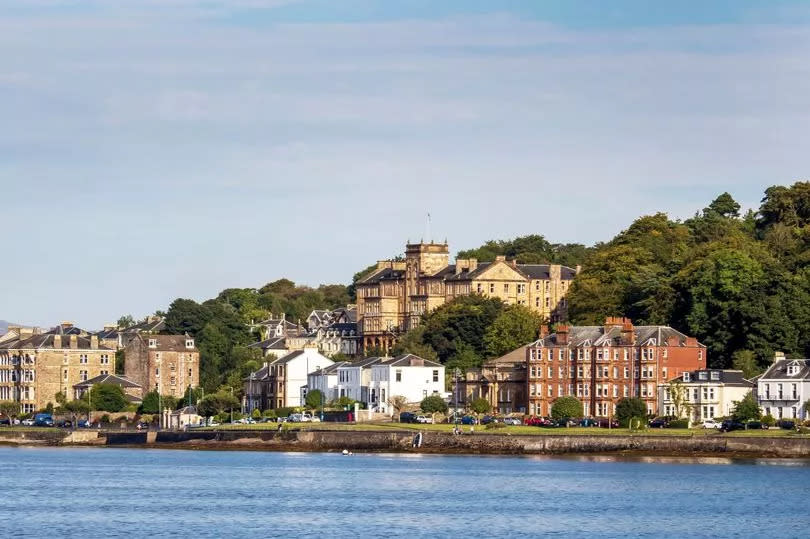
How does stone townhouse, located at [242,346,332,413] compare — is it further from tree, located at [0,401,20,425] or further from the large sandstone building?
tree, located at [0,401,20,425]

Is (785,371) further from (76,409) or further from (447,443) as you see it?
(76,409)

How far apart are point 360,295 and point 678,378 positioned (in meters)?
54.2

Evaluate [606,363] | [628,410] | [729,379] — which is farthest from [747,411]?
[606,363]

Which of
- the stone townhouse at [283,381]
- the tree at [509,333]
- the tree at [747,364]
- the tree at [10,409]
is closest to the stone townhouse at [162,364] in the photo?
the stone townhouse at [283,381]

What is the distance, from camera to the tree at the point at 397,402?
140875 millimetres

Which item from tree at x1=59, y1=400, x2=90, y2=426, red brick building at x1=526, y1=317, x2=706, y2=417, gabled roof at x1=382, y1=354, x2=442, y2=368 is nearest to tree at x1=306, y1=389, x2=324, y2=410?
gabled roof at x1=382, y1=354, x2=442, y2=368

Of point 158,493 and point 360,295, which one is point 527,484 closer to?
point 158,493

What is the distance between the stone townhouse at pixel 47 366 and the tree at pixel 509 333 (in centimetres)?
3438

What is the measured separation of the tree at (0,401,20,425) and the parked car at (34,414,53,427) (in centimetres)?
437

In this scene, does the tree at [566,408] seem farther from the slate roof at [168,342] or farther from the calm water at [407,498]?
the slate roof at [168,342]

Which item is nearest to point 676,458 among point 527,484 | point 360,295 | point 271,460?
point 527,484

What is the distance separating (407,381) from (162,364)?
26.4 metres

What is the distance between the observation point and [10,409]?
523 feet

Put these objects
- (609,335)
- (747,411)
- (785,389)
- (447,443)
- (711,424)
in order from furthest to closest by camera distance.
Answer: (609,335) → (785,389) → (711,424) → (447,443) → (747,411)
